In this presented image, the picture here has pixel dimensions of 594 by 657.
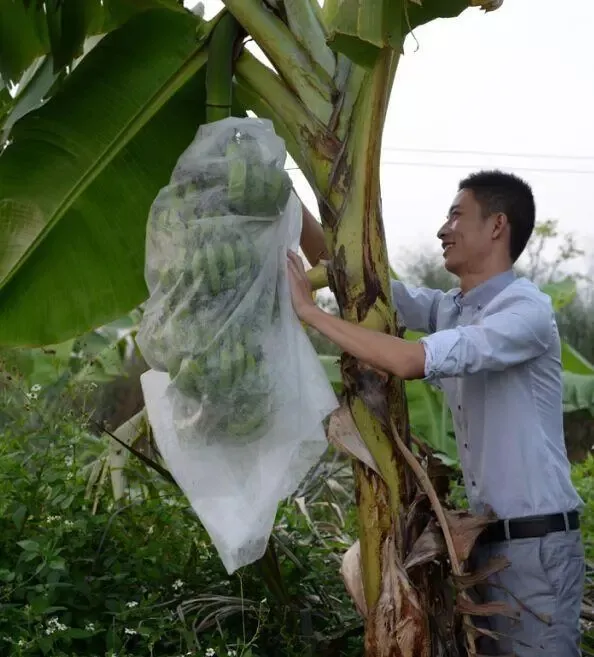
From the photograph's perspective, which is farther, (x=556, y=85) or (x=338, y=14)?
(x=556, y=85)

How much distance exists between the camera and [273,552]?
6.77ft

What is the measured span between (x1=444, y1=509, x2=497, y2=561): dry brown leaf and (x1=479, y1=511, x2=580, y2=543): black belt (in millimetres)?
63

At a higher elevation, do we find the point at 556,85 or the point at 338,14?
the point at 556,85

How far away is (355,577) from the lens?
1.68 meters

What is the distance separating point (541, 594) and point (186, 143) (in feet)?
3.63

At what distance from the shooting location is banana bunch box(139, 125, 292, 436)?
1.43 metres

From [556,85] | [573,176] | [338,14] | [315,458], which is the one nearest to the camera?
[338,14]

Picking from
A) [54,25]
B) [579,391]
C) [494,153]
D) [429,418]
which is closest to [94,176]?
[54,25]

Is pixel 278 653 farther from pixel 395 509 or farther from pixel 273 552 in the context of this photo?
pixel 395 509

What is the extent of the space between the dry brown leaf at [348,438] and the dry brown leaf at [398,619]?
163 millimetres

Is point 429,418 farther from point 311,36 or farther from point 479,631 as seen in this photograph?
point 311,36

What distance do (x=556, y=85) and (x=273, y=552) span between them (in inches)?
247

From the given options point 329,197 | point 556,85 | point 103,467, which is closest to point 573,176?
point 556,85

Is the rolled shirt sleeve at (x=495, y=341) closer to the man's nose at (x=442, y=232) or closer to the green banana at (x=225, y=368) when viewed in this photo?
the man's nose at (x=442, y=232)
